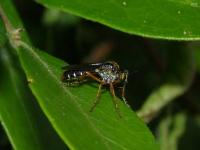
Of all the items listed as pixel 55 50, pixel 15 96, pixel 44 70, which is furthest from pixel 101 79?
pixel 55 50

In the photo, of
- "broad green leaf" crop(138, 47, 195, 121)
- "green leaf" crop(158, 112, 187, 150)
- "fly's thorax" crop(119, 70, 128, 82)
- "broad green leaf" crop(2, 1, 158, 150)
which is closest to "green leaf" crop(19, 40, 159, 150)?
"broad green leaf" crop(2, 1, 158, 150)

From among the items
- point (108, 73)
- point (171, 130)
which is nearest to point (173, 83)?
point (171, 130)

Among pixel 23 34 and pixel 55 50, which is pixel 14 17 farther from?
pixel 55 50

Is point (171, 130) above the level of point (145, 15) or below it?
below

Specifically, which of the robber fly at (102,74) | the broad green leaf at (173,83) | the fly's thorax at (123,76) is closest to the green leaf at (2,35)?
the robber fly at (102,74)

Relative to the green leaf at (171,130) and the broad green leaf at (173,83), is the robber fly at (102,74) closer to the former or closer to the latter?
the broad green leaf at (173,83)

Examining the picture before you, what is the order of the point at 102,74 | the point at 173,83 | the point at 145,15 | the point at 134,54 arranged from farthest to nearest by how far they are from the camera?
the point at 134,54 → the point at 173,83 → the point at 102,74 → the point at 145,15

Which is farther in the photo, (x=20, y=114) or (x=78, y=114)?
(x=20, y=114)

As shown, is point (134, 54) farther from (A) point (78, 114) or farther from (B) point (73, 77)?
(A) point (78, 114)
